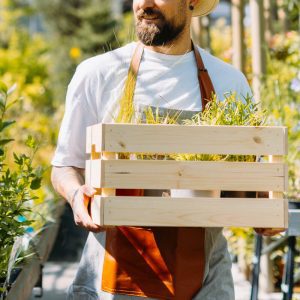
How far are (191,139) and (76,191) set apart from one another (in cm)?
38

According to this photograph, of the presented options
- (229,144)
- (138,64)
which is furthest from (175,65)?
(229,144)

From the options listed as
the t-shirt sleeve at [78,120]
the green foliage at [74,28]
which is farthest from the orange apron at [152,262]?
the green foliage at [74,28]

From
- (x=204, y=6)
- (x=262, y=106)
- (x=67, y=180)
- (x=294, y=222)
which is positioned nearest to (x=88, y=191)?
(x=67, y=180)

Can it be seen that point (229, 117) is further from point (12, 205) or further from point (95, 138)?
point (12, 205)

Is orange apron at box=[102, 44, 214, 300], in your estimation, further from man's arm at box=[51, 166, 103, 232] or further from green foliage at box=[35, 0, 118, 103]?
green foliage at box=[35, 0, 118, 103]

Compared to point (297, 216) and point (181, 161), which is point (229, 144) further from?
point (297, 216)

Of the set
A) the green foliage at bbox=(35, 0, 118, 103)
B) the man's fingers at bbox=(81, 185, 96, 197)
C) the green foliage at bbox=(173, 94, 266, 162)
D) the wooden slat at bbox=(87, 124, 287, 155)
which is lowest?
the man's fingers at bbox=(81, 185, 96, 197)

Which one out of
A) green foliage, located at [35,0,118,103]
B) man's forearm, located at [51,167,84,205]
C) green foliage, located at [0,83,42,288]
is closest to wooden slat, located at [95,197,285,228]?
man's forearm, located at [51,167,84,205]

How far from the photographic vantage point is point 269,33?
23.8 feet

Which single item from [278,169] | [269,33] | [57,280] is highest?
[269,33]

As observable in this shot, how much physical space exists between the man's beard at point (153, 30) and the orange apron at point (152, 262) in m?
0.52

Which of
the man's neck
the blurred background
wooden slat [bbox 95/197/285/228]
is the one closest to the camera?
wooden slat [bbox 95/197/285/228]

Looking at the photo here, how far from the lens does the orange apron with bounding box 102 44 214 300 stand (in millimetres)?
2471

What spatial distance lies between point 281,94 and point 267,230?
10.6 ft
